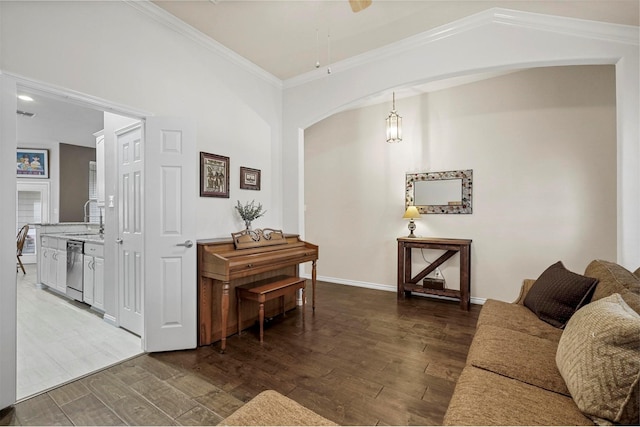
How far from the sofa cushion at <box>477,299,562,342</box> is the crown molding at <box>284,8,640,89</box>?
243 centimetres

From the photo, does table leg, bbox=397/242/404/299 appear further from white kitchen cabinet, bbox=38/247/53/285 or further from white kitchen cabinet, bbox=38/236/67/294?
white kitchen cabinet, bbox=38/247/53/285

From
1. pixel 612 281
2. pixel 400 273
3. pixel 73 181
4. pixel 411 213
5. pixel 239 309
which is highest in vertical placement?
pixel 73 181

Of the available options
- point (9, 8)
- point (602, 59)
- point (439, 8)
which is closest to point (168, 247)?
point (9, 8)

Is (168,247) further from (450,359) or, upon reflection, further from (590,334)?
(590,334)

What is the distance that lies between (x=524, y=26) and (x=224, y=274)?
11.7 feet

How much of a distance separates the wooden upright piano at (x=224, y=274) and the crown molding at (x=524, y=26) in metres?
2.63

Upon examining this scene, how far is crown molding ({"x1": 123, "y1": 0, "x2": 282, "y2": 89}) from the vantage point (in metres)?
2.56

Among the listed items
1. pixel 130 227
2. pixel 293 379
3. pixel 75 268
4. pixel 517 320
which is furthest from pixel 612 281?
pixel 75 268

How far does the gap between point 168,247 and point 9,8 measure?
1.95 meters

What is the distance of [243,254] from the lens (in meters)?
2.88

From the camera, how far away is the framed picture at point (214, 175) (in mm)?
3058

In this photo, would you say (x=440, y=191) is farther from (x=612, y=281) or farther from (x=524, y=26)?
(x=612, y=281)

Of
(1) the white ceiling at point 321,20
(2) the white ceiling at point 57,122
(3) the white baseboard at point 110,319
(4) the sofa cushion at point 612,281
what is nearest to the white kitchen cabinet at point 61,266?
(3) the white baseboard at point 110,319

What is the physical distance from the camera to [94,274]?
358cm
